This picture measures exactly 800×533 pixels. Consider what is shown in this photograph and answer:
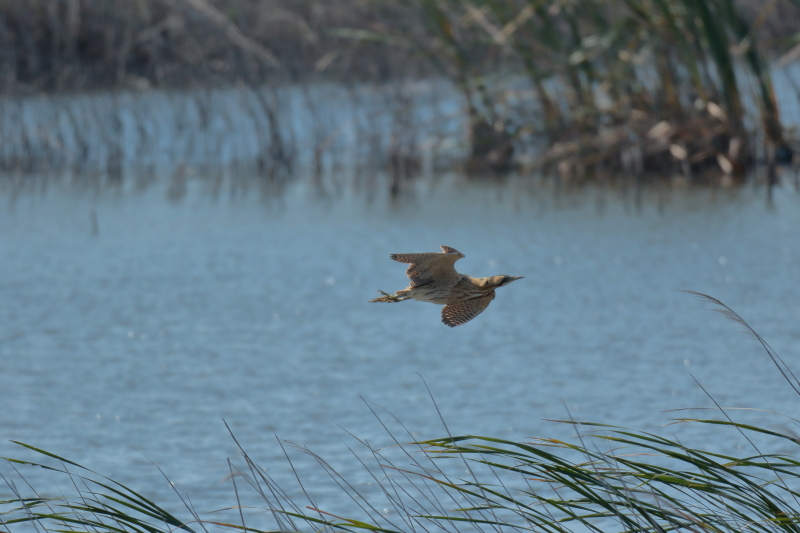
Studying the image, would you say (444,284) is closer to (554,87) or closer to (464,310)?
(464,310)

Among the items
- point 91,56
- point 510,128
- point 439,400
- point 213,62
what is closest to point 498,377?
point 439,400

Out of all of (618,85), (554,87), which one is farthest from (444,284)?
(554,87)

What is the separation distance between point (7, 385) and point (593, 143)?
257 inches

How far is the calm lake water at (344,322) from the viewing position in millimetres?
5758

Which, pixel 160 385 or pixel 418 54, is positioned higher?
pixel 418 54

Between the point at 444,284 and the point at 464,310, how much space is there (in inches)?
5.5

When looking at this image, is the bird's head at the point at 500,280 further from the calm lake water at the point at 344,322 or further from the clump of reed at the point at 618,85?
the clump of reed at the point at 618,85

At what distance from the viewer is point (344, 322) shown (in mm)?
7699

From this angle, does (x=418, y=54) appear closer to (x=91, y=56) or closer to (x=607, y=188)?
(x=607, y=188)

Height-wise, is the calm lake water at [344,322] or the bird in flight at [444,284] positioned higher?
the bird in flight at [444,284]

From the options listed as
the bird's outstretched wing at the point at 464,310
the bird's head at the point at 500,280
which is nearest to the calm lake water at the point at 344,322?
the bird's outstretched wing at the point at 464,310

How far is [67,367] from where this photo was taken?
683 centimetres

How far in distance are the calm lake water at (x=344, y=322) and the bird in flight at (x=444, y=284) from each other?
226 cm

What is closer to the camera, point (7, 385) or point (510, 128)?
point (7, 385)
